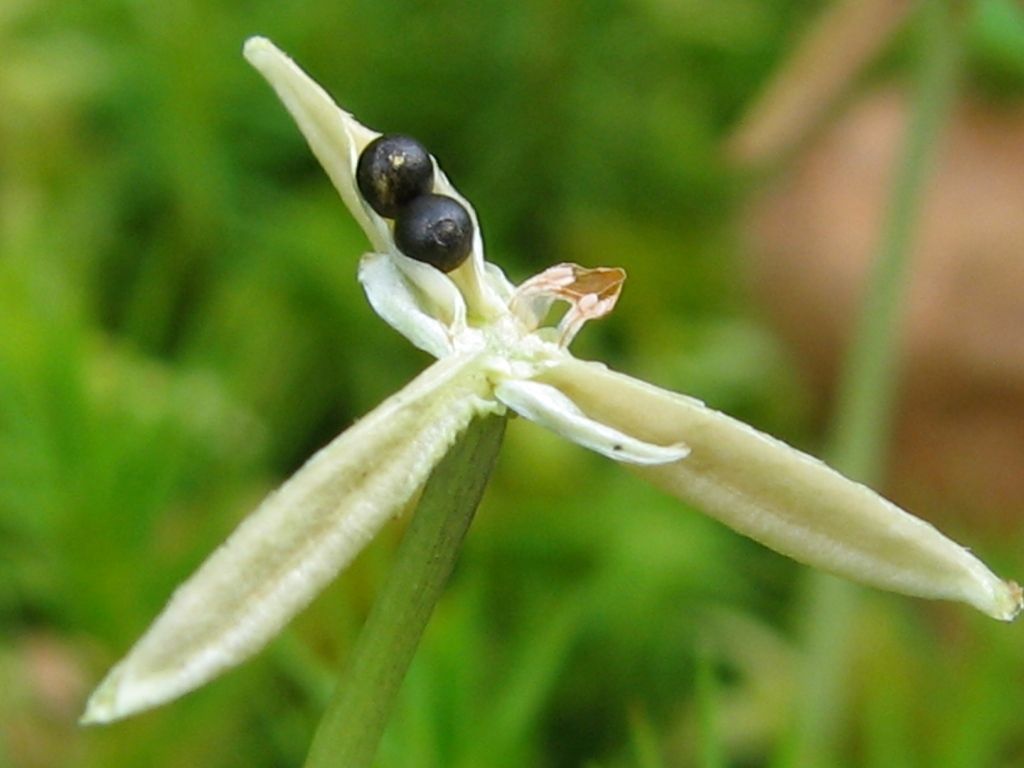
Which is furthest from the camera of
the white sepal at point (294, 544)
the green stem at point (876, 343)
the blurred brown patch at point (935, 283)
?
the blurred brown patch at point (935, 283)

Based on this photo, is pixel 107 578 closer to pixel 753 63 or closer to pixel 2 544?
pixel 2 544

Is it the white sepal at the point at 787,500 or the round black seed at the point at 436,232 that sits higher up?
the round black seed at the point at 436,232

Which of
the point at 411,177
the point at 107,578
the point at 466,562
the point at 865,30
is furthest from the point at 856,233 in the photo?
the point at 411,177

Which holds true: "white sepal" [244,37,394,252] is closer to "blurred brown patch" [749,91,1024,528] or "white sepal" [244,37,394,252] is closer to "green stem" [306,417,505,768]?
"green stem" [306,417,505,768]

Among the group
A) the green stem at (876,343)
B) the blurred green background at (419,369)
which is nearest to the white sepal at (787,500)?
the blurred green background at (419,369)

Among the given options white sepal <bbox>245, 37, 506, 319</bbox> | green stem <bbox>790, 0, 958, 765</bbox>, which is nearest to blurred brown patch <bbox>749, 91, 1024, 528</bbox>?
green stem <bbox>790, 0, 958, 765</bbox>

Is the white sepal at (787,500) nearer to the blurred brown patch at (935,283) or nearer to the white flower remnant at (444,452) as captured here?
the white flower remnant at (444,452)
